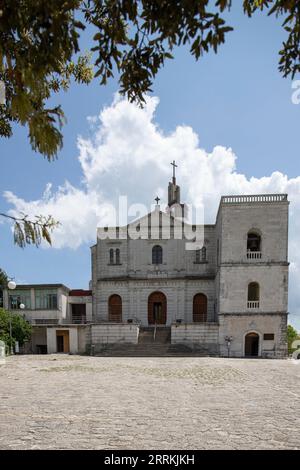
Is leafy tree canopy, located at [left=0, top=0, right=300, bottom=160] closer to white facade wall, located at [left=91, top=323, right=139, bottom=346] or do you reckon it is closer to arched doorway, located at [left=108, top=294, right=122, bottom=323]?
white facade wall, located at [left=91, top=323, right=139, bottom=346]

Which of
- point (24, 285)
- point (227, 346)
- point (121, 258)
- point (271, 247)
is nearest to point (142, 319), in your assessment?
point (121, 258)

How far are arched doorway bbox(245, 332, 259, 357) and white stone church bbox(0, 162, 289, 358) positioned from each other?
0.22 feet

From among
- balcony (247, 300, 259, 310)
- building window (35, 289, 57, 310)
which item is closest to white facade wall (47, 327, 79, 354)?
building window (35, 289, 57, 310)

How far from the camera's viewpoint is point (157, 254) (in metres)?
28.5

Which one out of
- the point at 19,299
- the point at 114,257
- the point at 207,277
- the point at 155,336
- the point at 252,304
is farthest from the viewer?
the point at 114,257

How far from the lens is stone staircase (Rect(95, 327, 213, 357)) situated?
66.8 feet

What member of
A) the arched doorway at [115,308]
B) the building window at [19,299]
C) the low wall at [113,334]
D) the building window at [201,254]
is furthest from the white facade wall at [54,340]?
the building window at [201,254]

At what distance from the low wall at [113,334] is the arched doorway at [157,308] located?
4.93 metres

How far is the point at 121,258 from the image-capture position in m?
28.6

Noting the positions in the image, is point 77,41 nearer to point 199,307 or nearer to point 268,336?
point 268,336

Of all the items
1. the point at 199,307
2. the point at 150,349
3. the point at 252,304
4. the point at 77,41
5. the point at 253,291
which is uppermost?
the point at 77,41

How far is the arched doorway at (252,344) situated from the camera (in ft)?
72.6

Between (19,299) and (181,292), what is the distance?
538 inches

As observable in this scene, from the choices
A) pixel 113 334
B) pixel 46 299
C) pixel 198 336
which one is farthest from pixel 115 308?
pixel 198 336
